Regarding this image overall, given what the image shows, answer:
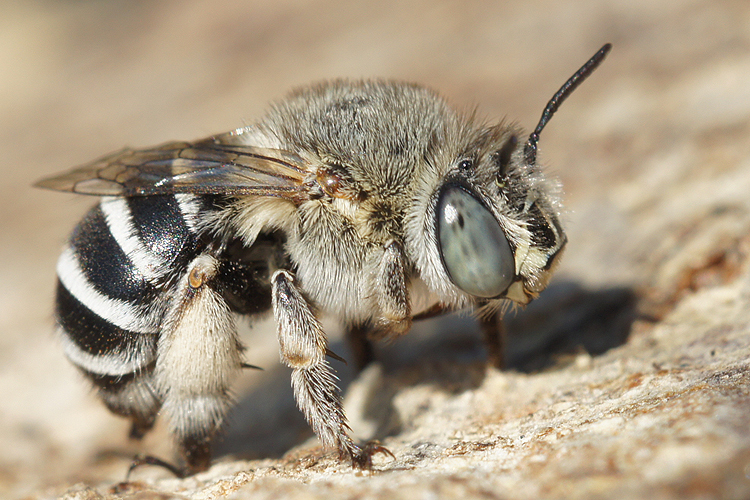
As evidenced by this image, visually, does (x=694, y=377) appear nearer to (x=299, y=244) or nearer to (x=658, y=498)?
(x=658, y=498)

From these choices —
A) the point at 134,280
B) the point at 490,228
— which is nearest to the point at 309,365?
the point at 134,280

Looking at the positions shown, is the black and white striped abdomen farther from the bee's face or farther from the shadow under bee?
the shadow under bee

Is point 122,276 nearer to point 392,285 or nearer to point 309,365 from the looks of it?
point 309,365

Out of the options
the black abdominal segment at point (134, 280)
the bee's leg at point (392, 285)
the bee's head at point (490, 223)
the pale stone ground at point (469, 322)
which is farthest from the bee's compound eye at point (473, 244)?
the black abdominal segment at point (134, 280)

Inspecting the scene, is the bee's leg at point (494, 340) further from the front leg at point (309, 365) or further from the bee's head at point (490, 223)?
the front leg at point (309, 365)

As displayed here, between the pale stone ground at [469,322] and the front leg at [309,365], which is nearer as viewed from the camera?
the pale stone ground at [469,322]

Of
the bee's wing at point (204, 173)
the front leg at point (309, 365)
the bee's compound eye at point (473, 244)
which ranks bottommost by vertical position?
the front leg at point (309, 365)
